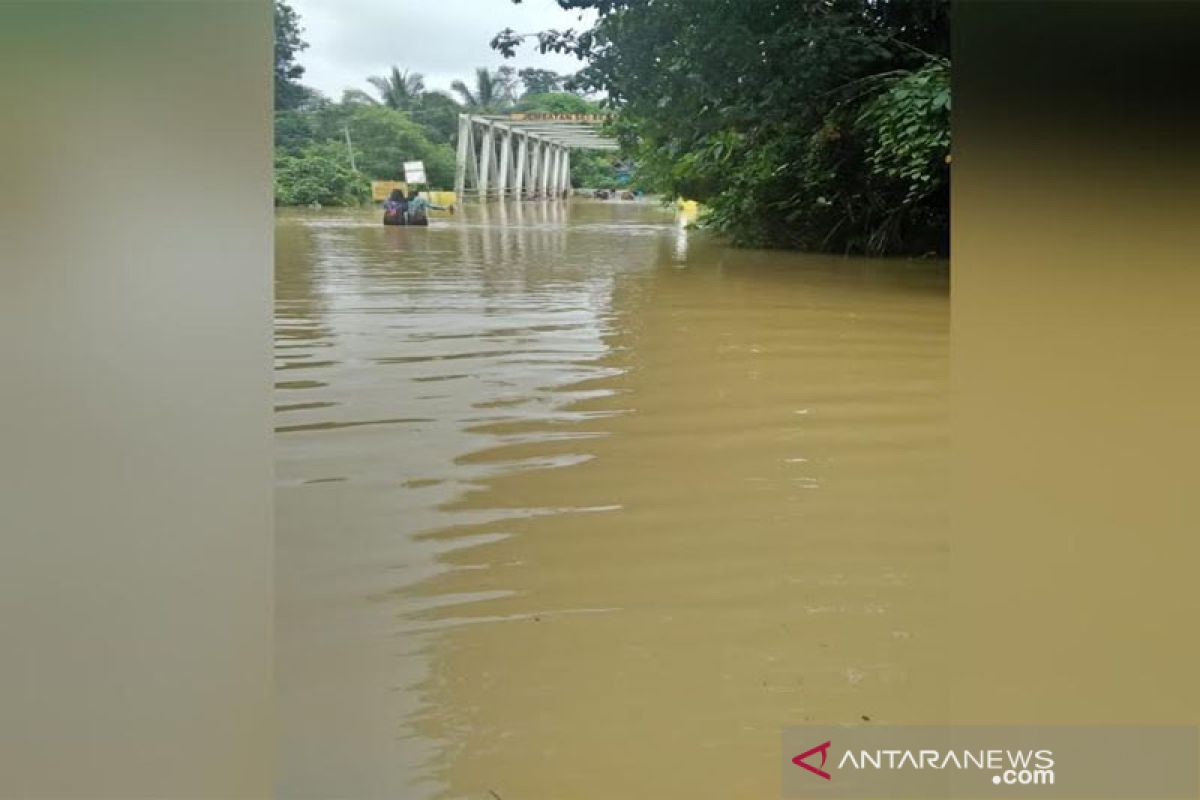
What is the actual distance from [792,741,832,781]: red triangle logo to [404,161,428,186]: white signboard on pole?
9.36 metres

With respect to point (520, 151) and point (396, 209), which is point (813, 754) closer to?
point (396, 209)

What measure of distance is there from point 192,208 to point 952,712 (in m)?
2.82

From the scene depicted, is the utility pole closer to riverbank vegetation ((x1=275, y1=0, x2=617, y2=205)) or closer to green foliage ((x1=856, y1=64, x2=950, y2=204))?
riverbank vegetation ((x1=275, y1=0, x2=617, y2=205))

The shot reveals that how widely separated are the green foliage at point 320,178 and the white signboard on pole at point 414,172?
100 cm

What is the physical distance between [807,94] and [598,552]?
467cm

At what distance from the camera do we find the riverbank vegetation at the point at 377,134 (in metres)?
10.4

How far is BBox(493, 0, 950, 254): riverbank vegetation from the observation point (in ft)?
17.5

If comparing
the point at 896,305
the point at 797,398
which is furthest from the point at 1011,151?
the point at 896,305

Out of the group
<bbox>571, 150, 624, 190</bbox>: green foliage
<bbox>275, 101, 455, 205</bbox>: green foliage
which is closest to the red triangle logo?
<bbox>275, 101, 455, 205</bbox>: green foliage

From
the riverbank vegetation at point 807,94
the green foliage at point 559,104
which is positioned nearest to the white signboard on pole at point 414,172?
the green foliage at point 559,104

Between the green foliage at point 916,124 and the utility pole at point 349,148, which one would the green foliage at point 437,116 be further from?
the green foliage at point 916,124

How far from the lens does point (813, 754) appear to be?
1087 millimetres

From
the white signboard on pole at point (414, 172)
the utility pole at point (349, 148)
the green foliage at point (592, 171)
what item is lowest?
the white signboard on pole at point (414, 172)

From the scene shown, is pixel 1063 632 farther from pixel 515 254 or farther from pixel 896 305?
pixel 515 254
